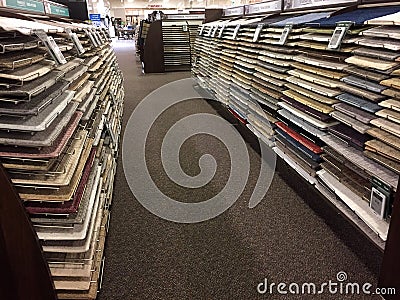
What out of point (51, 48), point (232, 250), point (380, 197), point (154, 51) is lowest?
point (232, 250)

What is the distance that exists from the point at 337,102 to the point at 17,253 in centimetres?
166

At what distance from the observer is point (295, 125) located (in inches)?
95.8

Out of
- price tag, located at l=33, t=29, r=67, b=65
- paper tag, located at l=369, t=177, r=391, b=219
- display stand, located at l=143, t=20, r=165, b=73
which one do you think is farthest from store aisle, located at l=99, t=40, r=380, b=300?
display stand, located at l=143, t=20, r=165, b=73

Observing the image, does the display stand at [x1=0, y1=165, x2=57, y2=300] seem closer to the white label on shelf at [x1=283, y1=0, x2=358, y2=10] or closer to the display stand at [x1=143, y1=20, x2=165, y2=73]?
the white label on shelf at [x1=283, y1=0, x2=358, y2=10]

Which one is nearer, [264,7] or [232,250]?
[232,250]

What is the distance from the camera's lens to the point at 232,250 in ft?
6.24

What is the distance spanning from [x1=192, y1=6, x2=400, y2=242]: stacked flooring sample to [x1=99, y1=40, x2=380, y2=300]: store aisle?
26cm

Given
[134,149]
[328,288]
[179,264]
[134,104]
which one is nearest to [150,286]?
[179,264]

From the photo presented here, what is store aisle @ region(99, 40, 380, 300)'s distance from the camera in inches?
64.8

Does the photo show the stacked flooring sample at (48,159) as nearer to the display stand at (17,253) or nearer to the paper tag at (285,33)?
the display stand at (17,253)

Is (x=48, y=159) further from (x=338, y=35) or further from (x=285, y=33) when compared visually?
(x=285, y=33)

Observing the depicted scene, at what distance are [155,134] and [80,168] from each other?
8.55ft

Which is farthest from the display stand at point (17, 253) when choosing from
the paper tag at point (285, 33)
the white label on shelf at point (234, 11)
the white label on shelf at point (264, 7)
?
the white label on shelf at point (234, 11)

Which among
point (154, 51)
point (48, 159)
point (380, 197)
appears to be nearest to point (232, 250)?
point (380, 197)
